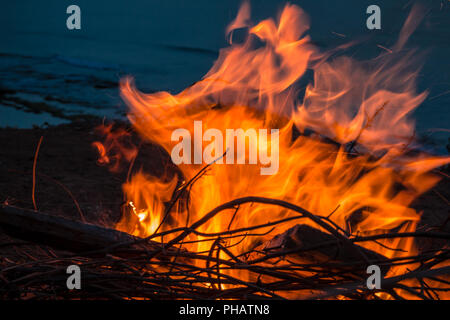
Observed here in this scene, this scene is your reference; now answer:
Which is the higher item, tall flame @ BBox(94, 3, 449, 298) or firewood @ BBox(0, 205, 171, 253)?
tall flame @ BBox(94, 3, 449, 298)

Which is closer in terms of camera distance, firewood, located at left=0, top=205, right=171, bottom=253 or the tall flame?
firewood, located at left=0, top=205, right=171, bottom=253
